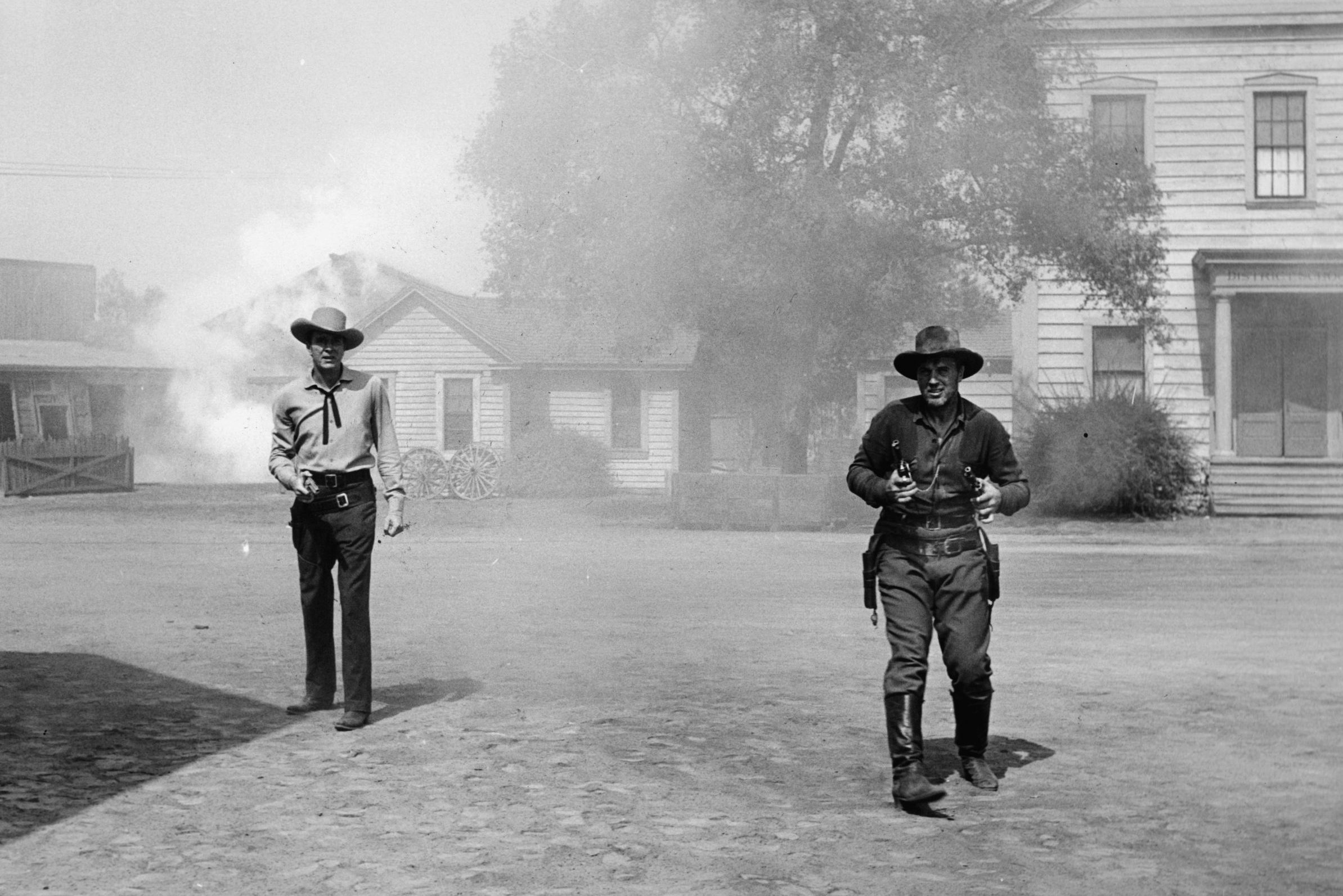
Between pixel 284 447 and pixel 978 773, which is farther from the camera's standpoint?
pixel 284 447

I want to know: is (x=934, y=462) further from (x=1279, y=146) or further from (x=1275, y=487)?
(x=1279, y=146)

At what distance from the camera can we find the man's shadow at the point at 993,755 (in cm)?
657

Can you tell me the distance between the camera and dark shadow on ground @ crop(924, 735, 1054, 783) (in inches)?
260

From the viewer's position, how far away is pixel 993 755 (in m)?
6.92

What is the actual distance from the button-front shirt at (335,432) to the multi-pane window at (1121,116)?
1830 cm

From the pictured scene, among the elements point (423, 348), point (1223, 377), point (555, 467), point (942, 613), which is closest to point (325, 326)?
point (942, 613)

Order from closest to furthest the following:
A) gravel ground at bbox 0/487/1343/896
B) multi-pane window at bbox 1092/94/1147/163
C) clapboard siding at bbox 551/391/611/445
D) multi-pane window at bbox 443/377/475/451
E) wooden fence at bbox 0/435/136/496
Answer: gravel ground at bbox 0/487/1343/896 → multi-pane window at bbox 1092/94/1147/163 → wooden fence at bbox 0/435/136/496 → clapboard siding at bbox 551/391/611/445 → multi-pane window at bbox 443/377/475/451

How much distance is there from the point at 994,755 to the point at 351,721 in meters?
3.16

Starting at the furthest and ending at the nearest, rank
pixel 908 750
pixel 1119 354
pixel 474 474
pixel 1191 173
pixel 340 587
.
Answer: pixel 474 474 < pixel 1119 354 < pixel 1191 173 < pixel 340 587 < pixel 908 750

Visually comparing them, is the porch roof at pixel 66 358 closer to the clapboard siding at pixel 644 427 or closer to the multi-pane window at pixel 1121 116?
the clapboard siding at pixel 644 427

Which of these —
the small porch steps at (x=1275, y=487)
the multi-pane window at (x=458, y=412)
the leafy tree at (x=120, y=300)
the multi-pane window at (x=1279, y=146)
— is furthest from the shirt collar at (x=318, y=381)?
the leafy tree at (x=120, y=300)

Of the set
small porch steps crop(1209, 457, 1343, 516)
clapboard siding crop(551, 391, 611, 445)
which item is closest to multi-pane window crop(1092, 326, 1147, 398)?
small porch steps crop(1209, 457, 1343, 516)

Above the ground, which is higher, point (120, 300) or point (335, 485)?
point (120, 300)

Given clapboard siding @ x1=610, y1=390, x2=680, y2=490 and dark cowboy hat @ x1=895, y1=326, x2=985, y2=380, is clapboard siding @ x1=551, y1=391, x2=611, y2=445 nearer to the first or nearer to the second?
clapboard siding @ x1=610, y1=390, x2=680, y2=490
